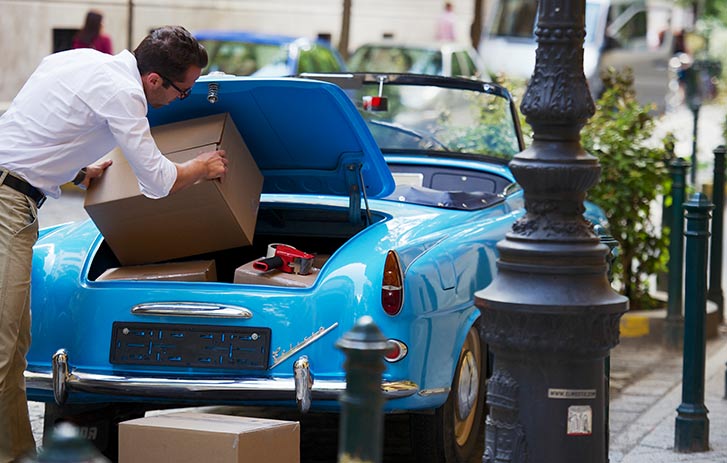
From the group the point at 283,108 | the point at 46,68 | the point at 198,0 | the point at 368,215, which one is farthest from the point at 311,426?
the point at 198,0

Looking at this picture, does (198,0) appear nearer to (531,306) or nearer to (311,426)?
(311,426)

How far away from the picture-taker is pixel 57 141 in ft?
16.2

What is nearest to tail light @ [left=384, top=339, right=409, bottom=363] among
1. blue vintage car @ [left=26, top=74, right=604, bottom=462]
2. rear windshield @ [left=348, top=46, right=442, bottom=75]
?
blue vintage car @ [left=26, top=74, right=604, bottom=462]

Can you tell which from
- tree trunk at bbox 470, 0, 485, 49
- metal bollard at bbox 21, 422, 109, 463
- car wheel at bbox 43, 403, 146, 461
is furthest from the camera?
tree trunk at bbox 470, 0, 485, 49

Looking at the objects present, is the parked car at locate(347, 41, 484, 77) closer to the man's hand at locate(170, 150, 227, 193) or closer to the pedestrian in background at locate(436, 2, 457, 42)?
the pedestrian in background at locate(436, 2, 457, 42)

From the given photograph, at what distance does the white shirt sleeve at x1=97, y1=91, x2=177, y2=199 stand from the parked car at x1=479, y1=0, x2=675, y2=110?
16.8 metres

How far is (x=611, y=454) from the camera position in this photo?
19.5 feet

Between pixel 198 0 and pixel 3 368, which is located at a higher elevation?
pixel 198 0

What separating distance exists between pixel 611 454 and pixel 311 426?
1.41m

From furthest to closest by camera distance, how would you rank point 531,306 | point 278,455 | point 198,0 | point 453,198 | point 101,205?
point 198,0
point 453,198
point 101,205
point 278,455
point 531,306

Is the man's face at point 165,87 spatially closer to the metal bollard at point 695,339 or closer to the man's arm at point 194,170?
the man's arm at point 194,170

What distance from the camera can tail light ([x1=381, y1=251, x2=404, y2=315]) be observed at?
501 centimetres

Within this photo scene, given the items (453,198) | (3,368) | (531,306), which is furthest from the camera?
(453,198)

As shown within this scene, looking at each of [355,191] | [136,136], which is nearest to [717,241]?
[355,191]
